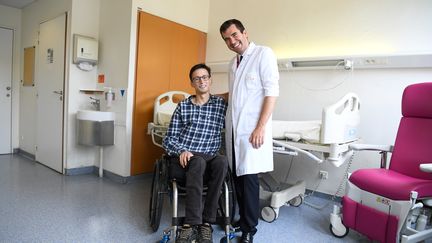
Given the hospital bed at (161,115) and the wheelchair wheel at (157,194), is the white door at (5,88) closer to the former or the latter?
the hospital bed at (161,115)

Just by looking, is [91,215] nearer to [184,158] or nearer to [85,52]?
[184,158]

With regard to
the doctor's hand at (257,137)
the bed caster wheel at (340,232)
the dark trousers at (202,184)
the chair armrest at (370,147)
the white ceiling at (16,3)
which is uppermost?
the white ceiling at (16,3)

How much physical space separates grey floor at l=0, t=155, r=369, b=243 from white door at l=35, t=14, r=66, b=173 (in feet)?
1.51

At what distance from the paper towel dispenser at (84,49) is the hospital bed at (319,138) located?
2.25 meters

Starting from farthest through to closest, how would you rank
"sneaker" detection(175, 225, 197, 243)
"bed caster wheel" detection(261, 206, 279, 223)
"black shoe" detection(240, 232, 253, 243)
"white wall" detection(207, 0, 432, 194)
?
"white wall" detection(207, 0, 432, 194), "bed caster wheel" detection(261, 206, 279, 223), "black shoe" detection(240, 232, 253, 243), "sneaker" detection(175, 225, 197, 243)

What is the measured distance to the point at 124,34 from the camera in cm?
304

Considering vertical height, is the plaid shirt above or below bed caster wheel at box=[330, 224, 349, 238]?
above

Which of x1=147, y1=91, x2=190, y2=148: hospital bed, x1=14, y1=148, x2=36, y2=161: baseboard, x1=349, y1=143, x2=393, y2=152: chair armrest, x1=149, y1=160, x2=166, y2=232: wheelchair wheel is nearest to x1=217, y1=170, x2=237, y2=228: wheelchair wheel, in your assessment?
x1=149, y1=160, x2=166, y2=232: wheelchair wheel

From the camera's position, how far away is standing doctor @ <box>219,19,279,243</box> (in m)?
1.71

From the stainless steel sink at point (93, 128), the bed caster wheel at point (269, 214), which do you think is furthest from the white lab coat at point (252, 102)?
the stainless steel sink at point (93, 128)

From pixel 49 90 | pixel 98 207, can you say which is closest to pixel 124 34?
pixel 49 90

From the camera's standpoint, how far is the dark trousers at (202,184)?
1.62 metres

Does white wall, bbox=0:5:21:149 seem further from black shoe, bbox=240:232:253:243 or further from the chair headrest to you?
the chair headrest

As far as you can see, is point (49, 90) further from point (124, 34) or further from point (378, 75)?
point (378, 75)
